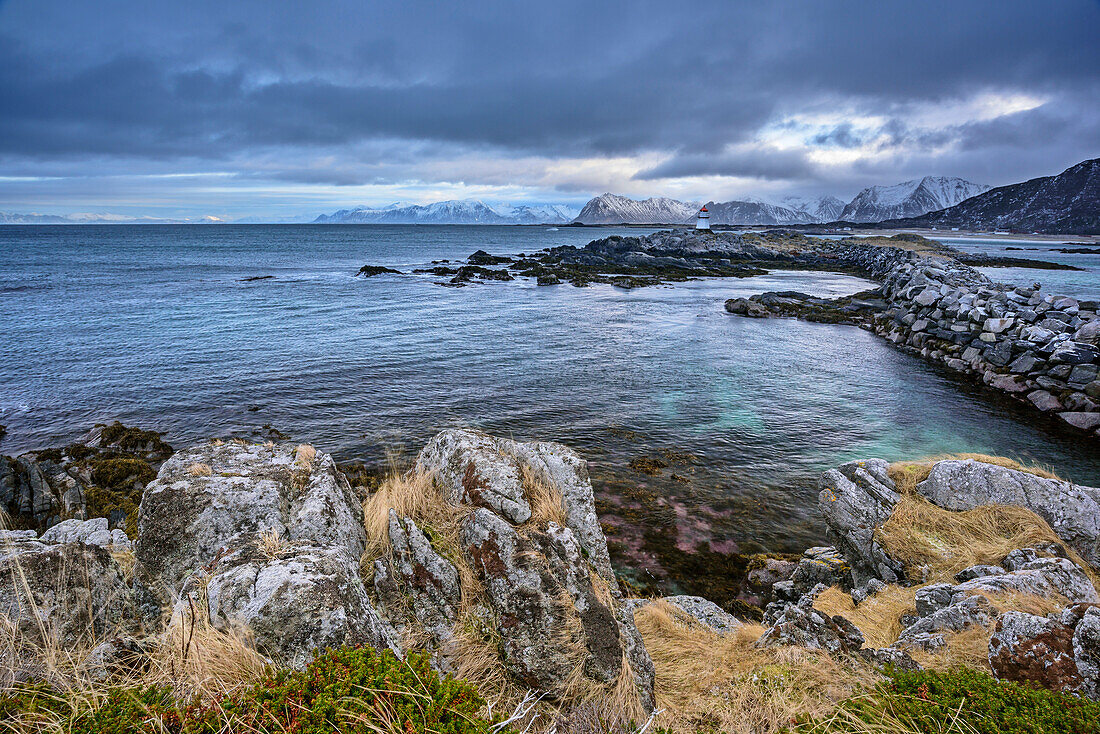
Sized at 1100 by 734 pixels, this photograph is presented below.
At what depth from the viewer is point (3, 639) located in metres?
4.42

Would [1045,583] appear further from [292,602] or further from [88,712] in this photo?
[88,712]

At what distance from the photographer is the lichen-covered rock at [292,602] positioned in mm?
4352

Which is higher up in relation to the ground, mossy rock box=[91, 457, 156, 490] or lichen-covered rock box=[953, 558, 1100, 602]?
lichen-covered rock box=[953, 558, 1100, 602]

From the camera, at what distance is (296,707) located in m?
3.67

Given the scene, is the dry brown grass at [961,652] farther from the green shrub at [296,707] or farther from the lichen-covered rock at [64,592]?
the lichen-covered rock at [64,592]

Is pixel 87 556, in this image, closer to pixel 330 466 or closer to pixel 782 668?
pixel 330 466

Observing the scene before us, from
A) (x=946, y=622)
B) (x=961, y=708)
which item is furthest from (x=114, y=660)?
(x=946, y=622)

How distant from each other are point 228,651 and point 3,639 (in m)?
2.14

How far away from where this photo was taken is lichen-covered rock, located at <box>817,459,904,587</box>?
949 centimetres

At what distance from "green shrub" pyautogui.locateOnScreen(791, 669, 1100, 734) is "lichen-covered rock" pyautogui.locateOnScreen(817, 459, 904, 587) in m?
4.94

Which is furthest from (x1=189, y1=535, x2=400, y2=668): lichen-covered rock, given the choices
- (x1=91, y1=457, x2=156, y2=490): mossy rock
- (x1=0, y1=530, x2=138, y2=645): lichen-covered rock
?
(x1=91, y1=457, x2=156, y2=490): mossy rock

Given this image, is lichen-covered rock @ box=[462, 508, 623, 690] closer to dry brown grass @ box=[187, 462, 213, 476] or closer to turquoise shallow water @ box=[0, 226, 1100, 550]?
dry brown grass @ box=[187, 462, 213, 476]

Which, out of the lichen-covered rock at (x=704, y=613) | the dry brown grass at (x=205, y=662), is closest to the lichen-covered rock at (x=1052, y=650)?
the lichen-covered rock at (x=704, y=613)

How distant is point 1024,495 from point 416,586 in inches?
435
